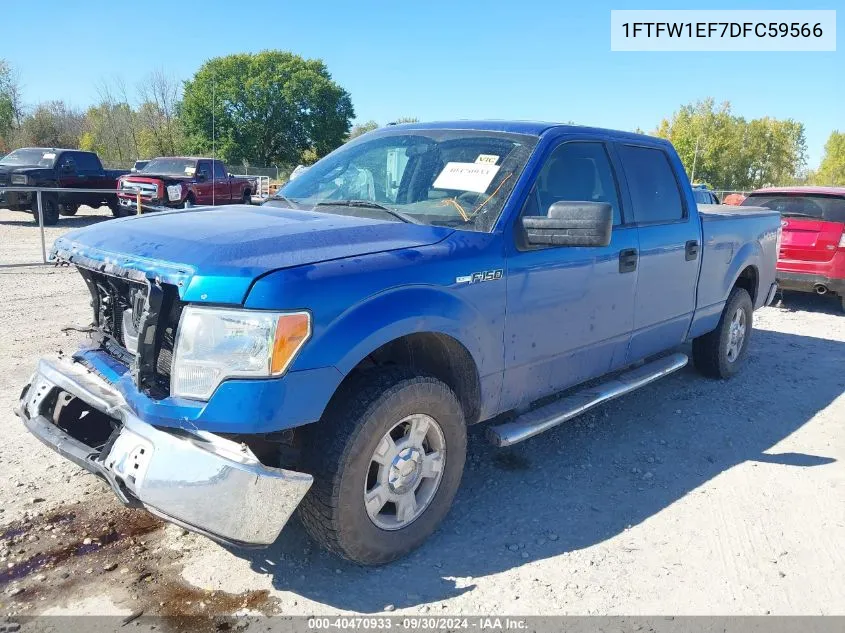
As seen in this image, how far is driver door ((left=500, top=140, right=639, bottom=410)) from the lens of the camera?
3.38 m

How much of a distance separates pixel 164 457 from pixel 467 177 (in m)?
2.03

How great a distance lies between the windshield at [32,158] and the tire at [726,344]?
17263mm

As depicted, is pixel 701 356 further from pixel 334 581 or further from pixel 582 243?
pixel 334 581

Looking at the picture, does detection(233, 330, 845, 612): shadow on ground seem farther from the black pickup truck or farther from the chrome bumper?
the black pickup truck

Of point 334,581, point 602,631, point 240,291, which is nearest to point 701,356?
point 602,631

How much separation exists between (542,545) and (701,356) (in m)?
3.40

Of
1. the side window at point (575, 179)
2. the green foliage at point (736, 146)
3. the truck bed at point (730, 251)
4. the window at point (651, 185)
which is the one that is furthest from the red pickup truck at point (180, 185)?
the green foliage at point (736, 146)

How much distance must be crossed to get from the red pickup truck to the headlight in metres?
16.1

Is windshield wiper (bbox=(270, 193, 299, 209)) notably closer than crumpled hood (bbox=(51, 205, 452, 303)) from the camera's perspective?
No

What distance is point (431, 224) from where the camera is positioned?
3.29 meters

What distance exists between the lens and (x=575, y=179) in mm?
3934

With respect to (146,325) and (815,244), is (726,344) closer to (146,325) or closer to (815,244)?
(815,244)

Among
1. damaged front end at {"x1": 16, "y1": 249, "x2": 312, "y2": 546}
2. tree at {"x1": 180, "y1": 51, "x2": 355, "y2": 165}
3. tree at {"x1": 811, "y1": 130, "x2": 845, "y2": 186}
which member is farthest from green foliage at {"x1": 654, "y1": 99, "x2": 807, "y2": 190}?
damaged front end at {"x1": 16, "y1": 249, "x2": 312, "y2": 546}

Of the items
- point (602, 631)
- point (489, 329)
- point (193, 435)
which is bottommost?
point (602, 631)
